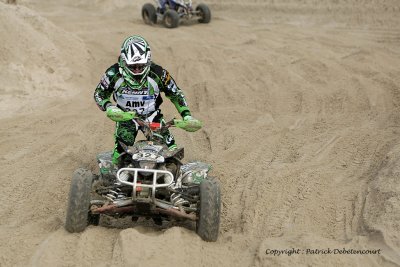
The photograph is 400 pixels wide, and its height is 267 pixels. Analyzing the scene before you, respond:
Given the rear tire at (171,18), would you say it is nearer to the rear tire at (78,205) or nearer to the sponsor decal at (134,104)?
the sponsor decal at (134,104)

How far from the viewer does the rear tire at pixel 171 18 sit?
18516 millimetres

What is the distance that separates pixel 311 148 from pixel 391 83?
13.3 ft

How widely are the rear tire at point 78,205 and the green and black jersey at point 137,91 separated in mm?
1326

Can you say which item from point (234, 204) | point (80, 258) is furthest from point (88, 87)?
point (80, 258)

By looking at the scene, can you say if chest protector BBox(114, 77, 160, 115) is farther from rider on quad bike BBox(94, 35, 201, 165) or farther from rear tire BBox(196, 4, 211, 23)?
rear tire BBox(196, 4, 211, 23)

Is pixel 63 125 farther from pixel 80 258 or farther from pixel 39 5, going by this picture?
pixel 39 5

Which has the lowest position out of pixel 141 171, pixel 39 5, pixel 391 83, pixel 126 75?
pixel 39 5

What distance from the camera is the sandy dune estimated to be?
5.87 meters

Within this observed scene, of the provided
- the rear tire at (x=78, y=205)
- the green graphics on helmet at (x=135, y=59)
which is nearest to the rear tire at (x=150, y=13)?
the green graphics on helmet at (x=135, y=59)

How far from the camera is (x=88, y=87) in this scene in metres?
13.3

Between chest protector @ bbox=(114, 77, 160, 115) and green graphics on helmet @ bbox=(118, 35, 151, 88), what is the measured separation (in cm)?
18

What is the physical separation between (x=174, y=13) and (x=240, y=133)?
954 centimetres

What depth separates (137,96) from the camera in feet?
23.3

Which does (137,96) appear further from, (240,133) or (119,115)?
(240,133)
